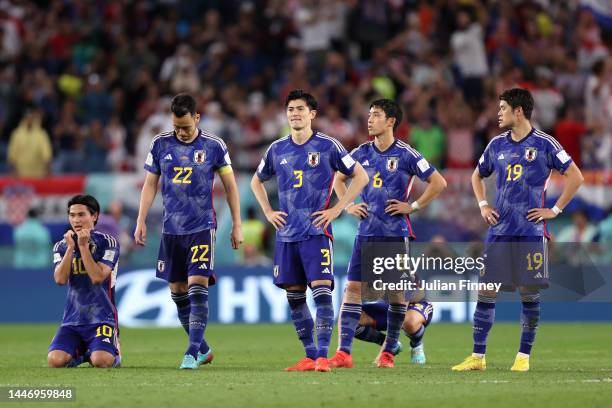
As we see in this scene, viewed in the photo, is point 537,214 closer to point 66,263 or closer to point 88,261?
point 88,261

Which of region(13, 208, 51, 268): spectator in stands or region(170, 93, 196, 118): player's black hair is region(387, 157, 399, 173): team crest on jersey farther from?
region(13, 208, 51, 268): spectator in stands

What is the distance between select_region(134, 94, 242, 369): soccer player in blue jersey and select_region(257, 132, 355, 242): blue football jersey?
24.1 inches

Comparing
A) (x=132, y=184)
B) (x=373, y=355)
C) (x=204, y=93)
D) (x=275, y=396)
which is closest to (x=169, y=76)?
(x=204, y=93)

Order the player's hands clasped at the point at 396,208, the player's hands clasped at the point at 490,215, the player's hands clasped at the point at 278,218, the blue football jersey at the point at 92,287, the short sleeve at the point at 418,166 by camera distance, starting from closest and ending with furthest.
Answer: the player's hands clasped at the point at 278,218 → the player's hands clasped at the point at 490,215 → the blue football jersey at the point at 92,287 → the player's hands clasped at the point at 396,208 → the short sleeve at the point at 418,166

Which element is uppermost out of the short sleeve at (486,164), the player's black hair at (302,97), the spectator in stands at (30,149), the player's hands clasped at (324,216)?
the spectator in stands at (30,149)

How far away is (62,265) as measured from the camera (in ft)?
41.1

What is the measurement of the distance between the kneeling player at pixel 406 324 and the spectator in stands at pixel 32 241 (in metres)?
8.42

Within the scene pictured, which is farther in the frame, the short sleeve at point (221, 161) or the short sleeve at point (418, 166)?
the short sleeve at point (418, 166)

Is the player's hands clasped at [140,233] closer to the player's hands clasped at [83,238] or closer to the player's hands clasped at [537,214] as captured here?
the player's hands clasped at [83,238]

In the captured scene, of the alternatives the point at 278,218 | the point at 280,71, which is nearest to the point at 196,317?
the point at 278,218

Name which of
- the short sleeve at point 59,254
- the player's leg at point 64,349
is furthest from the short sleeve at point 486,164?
the player's leg at point 64,349

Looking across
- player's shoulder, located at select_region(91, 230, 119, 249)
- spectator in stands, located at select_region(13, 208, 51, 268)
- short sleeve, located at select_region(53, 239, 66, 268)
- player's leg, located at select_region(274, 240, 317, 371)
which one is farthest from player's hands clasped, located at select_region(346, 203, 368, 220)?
spectator in stands, located at select_region(13, 208, 51, 268)

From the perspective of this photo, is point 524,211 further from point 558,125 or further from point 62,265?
point 558,125

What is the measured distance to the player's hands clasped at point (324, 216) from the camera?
11.9m
